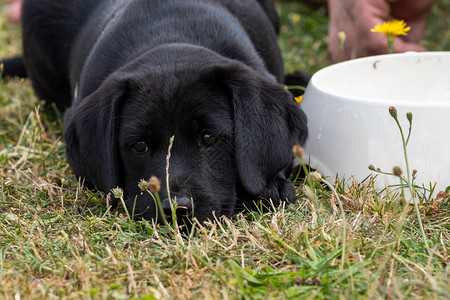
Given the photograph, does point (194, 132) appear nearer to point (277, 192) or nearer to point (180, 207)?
point (180, 207)

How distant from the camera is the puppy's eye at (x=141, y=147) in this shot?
2.48 m

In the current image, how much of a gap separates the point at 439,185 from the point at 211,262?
1.06 metres

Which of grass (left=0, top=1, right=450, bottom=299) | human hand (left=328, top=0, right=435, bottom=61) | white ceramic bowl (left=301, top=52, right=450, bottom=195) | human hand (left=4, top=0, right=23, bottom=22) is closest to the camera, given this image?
grass (left=0, top=1, right=450, bottom=299)

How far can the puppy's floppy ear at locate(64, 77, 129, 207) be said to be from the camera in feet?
8.29

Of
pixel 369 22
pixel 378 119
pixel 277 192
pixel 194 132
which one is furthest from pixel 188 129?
pixel 369 22

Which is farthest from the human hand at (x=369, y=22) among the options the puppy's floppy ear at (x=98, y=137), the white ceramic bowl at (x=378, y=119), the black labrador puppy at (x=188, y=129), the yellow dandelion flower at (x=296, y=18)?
the puppy's floppy ear at (x=98, y=137)

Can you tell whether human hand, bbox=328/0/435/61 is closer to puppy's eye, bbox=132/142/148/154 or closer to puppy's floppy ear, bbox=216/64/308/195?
puppy's floppy ear, bbox=216/64/308/195

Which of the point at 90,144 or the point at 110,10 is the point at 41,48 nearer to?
the point at 110,10

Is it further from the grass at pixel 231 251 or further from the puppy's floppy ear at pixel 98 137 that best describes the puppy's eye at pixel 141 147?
the grass at pixel 231 251

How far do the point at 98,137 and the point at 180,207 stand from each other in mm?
570

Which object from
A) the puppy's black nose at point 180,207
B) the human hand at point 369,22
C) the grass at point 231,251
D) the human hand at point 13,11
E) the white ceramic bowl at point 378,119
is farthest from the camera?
the human hand at point 13,11

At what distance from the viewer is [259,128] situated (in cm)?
247

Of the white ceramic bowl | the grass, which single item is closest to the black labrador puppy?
the grass

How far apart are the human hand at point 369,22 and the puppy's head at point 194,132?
1750mm
